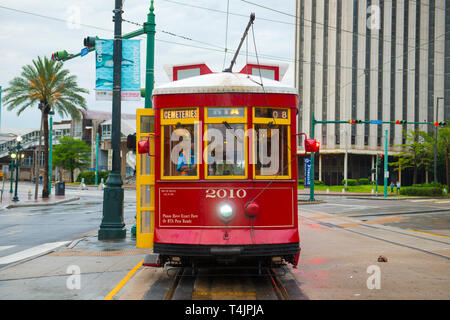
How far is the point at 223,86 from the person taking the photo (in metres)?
6.73

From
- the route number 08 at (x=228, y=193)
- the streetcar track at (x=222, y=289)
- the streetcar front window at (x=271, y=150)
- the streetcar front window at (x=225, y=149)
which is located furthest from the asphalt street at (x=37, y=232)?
the streetcar front window at (x=271, y=150)

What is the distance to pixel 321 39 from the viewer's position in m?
64.7

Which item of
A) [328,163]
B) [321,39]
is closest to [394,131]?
[328,163]

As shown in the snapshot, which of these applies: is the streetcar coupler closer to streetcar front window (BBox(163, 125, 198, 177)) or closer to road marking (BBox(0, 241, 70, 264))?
streetcar front window (BBox(163, 125, 198, 177))

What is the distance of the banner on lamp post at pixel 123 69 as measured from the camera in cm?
1213

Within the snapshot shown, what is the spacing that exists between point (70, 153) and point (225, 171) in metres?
65.0

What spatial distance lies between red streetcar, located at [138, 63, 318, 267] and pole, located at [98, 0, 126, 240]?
540 centimetres

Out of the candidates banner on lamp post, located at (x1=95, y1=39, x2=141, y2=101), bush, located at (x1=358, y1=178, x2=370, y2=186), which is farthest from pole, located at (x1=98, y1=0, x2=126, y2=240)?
bush, located at (x1=358, y1=178, x2=370, y2=186)

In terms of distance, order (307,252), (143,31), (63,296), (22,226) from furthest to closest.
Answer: (22,226)
(143,31)
(307,252)
(63,296)

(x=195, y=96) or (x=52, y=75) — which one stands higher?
(x=52, y=75)

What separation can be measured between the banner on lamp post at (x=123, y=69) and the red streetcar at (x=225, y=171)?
18.3 feet

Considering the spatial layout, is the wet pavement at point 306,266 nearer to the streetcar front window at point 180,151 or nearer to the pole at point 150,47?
the streetcar front window at point 180,151
